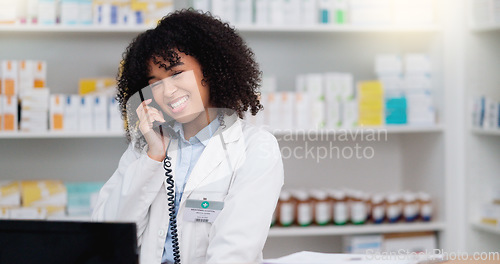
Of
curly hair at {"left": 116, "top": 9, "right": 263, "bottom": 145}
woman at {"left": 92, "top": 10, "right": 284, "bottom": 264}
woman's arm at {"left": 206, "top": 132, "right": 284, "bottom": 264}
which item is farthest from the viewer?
curly hair at {"left": 116, "top": 9, "right": 263, "bottom": 145}

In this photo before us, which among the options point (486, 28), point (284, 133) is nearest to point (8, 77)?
point (284, 133)

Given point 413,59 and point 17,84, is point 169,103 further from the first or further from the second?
point 413,59

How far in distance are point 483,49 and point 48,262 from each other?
2.76 m

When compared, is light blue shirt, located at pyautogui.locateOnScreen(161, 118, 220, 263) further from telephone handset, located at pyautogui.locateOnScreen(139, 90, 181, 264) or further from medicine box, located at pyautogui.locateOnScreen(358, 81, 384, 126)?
medicine box, located at pyautogui.locateOnScreen(358, 81, 384, 126)

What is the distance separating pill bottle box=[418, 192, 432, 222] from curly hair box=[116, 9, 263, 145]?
1.74 m

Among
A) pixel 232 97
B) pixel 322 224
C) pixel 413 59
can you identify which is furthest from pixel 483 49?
pixel 232 97

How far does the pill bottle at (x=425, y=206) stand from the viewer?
3139mm

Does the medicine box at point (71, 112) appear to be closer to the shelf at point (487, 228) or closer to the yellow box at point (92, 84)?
the yellow box at point (92, 84)

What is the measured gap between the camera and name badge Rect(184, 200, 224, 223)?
1.54 metres

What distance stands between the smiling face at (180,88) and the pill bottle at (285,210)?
1496mm

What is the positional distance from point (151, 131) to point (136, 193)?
186mm

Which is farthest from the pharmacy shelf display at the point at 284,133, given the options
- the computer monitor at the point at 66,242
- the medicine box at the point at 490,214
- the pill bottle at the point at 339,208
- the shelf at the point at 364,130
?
the computer monitor at the point at 66,242

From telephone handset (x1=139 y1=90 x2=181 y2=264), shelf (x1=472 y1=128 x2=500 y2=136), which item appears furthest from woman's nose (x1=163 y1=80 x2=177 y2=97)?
shelf (x1=472 y1=128 x2=500 y2=136)

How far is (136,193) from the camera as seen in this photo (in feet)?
5.01
